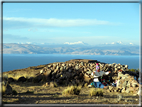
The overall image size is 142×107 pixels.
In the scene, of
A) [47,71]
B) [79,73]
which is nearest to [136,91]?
[79,73]

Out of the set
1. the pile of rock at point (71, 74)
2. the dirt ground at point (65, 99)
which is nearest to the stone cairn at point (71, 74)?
the pile of rock at point (71, 74)

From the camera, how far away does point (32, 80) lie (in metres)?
18.2

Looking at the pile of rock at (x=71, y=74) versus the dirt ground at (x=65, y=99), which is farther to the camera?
the pile of rock at (x=71, y=74)

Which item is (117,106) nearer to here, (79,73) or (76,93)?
(76,93)

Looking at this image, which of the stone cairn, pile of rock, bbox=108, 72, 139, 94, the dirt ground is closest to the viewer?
the dirt ground

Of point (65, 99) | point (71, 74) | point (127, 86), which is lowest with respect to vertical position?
point (65, 99)

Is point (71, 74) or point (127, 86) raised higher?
point (71, 74)

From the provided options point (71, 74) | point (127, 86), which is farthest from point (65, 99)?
point (71, 74)

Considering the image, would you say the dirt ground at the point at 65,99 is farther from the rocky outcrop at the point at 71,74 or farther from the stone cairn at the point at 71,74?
the rocky outcrop at the point at 71,74

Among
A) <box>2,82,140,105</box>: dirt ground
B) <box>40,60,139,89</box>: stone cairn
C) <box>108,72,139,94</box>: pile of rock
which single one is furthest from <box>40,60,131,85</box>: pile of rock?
<box>2,82,140,105</box>: dirt ground

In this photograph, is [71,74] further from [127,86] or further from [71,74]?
[127,86]

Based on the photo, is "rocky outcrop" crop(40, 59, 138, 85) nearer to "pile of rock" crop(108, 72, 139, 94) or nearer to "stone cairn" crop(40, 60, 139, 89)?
"stone cairn" crop(40, 60, 139, 89)

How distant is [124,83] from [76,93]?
4.53 m

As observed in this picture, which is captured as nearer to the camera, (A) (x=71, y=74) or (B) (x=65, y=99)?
(B) (x=65, y=99)
